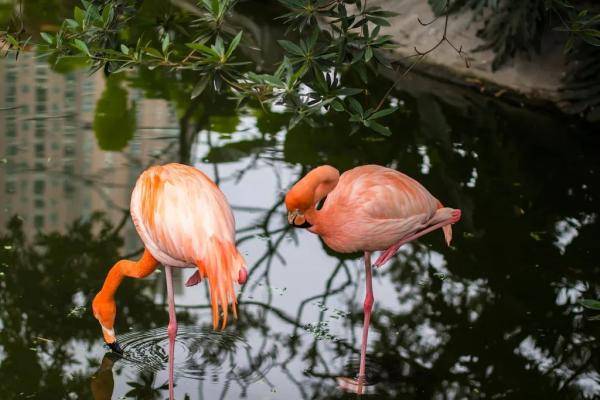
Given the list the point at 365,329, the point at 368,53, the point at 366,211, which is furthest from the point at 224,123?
the point at 368,53

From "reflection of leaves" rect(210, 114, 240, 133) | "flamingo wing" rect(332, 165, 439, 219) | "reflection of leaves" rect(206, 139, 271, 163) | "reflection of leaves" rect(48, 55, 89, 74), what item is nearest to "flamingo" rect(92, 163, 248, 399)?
"flamingo wing" rect(332, 165, 439, 219)

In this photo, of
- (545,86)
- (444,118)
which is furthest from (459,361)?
(545,86)

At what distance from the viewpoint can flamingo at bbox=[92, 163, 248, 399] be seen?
12.3 feet

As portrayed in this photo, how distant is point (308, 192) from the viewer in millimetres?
3854

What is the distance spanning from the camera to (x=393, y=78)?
9.17 metres

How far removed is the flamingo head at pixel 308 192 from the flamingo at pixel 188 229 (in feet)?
0.84

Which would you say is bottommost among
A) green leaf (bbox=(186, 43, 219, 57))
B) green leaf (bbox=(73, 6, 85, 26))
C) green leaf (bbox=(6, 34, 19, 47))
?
green leaf (bbox=(6, 34, 19, 47))

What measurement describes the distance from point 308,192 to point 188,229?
484mm

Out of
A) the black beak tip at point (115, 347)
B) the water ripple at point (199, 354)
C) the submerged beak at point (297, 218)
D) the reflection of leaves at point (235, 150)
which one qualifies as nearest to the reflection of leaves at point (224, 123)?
the reflection of leaves at point (235, 150)

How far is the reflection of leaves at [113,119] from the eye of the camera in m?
7.30

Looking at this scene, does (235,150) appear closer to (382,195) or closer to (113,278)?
(113,278)

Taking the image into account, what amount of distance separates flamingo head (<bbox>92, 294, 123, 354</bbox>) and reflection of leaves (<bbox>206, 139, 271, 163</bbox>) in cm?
271

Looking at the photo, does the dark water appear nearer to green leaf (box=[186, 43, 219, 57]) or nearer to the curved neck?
the curved neck

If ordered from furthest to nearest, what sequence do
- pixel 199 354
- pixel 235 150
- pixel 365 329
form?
pixel 235 150 → pixel 199 354 → pixel 365 329
